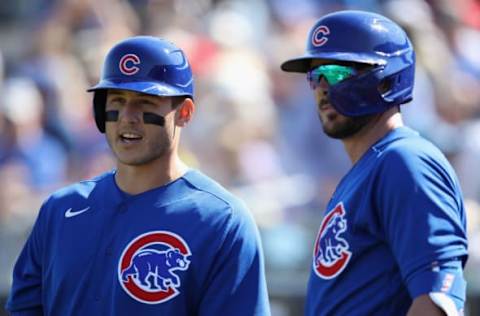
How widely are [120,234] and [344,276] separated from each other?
90cm

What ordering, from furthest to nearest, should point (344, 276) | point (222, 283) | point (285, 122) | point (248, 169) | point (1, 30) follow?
point (1, 30) < point (285, 122) < point (248, 169) < point (222, 283) < point (344, 276)

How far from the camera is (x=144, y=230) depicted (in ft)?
14.5

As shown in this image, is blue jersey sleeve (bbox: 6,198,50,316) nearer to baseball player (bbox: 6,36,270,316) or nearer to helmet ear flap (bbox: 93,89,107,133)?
baseball player (bbox: 6,36,270,316)

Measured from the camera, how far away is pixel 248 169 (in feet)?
29.3

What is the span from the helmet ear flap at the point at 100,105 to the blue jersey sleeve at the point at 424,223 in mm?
1213

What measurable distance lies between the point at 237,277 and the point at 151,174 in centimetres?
51

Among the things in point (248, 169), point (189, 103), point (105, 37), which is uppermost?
point (189, 103)

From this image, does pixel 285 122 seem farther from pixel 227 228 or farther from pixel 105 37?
pixel 227 228

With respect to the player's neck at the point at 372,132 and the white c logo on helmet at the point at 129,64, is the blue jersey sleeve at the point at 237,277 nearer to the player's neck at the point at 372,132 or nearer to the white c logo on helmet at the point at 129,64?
the player's neck at the point at 372,132

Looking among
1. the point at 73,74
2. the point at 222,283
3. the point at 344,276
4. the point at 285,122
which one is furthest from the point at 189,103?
the point at 73,74

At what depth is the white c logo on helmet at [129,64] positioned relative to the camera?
178 inches

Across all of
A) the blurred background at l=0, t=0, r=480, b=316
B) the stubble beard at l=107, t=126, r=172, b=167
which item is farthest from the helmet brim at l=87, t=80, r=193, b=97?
the blurred background at l=0, t=0, r=480, b=316

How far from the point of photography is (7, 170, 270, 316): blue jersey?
14.2 ft

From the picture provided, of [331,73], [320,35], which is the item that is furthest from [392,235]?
[320,35]
